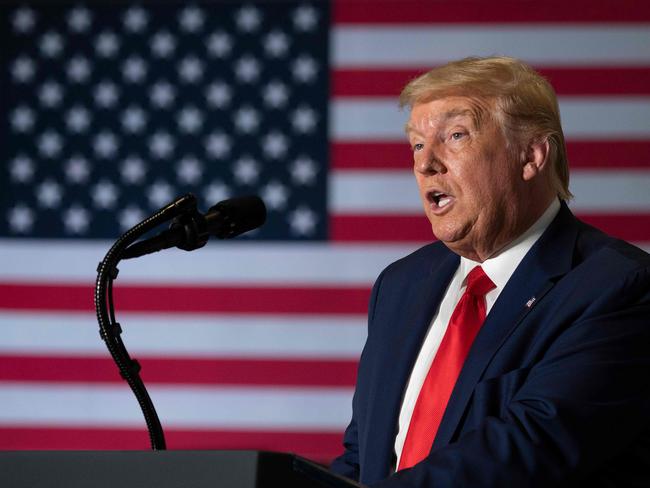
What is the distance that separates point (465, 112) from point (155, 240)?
2.27 feet

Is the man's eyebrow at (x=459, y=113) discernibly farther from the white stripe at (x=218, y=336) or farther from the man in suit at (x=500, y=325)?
the white stripe at (x=218, y=336)

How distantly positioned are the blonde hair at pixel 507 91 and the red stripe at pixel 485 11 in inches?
53.7

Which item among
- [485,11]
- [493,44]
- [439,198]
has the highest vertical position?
[485,11]

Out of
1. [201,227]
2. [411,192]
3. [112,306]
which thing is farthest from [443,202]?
[411,192]

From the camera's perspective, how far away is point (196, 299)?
3.14 m

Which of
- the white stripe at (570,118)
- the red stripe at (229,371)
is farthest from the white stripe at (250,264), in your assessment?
the white stripe at (570,118)

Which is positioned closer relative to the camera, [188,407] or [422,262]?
[422,262]

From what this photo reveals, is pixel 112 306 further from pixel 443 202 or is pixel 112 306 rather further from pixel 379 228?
pixel 379 228

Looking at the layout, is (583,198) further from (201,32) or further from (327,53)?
(201,32)

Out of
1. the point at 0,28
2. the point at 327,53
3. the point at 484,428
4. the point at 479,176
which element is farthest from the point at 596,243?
the point at 0,28

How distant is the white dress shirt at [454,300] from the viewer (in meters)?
1.75

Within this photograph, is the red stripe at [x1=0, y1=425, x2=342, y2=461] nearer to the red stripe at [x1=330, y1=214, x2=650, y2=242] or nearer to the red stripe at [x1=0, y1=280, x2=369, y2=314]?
the red stripe at [x1=0, y1=280, x2=369, y2=314]

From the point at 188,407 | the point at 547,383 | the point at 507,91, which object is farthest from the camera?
the point at 188,407

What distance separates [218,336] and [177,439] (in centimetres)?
35
